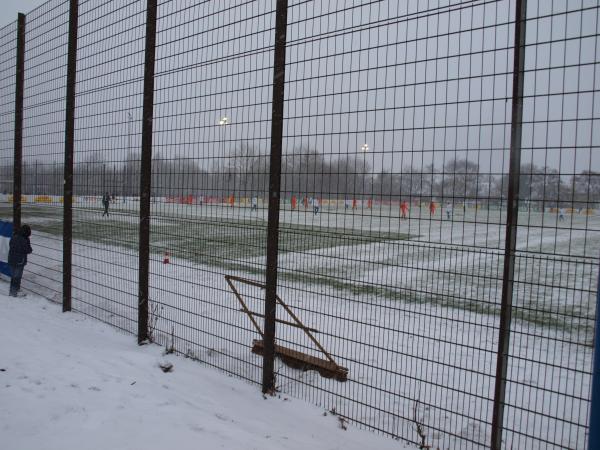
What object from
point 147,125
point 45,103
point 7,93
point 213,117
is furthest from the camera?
point 7,93

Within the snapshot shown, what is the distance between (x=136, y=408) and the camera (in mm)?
3875

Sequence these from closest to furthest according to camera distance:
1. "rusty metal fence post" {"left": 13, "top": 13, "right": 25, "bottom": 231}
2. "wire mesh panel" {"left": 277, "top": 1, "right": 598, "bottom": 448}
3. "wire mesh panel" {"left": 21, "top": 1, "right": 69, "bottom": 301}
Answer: "wire mesh panel" {"left": 277, "top": 1, "right": 598, "bottom": 448} < "wire mesh panel" {"left": 21, "top": 1, "right": 69, "bottom": 301} < "rusty metal fence post" {"left": 13, "top": 13, "right": 25, "bottom": 231}

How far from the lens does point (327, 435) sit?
3828mm

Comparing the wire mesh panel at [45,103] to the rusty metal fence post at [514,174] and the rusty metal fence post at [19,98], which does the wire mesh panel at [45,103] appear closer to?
the rusty metal fence post at [19,98]

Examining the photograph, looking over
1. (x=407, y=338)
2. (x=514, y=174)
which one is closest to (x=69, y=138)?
(x=407, y=338)

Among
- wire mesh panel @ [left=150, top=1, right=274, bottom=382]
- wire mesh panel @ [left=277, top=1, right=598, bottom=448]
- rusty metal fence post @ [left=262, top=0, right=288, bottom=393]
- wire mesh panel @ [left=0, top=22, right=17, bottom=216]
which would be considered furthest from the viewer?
wire mesh panel @ [left=0, top=22, right=17, bottom=216]

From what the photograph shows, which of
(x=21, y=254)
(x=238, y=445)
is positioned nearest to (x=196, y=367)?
(x=238, y=445)

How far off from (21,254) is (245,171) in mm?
6048

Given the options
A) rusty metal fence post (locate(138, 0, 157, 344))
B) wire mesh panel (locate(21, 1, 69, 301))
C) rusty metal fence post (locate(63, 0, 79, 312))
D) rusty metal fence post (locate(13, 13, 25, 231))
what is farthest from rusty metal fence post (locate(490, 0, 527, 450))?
rusty metal fence post (locate(13, 13, 25, 231))

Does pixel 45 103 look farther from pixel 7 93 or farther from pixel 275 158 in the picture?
pixel 275 158

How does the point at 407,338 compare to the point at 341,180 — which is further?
the point at 407,338

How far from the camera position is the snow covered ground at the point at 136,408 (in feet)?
11.2

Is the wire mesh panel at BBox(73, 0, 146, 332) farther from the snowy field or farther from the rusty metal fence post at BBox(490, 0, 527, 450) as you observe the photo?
the rusty metal fence post at BBox(490, 0, 527, 450)

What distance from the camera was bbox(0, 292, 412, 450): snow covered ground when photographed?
3.42 meters
